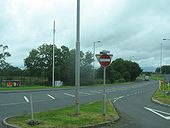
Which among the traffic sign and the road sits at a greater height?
the traffic sign

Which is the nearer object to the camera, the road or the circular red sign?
the road

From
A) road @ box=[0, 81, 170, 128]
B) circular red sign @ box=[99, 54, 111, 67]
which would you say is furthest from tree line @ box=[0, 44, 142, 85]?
circular red sign @ box=[99, 54, 111, 67]

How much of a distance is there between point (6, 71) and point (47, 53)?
34.0ft

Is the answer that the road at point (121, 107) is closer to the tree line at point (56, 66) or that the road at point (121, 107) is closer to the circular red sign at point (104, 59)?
the circular red sign at point (104, 59)

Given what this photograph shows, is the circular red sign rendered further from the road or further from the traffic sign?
the road

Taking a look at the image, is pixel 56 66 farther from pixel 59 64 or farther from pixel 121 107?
pixel 121 107

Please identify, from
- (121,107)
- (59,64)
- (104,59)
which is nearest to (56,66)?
(59,64)

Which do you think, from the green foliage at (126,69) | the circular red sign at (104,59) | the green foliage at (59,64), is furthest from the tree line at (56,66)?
the circular red sign at (104,59)

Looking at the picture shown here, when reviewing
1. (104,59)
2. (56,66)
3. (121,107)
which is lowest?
(121,107)

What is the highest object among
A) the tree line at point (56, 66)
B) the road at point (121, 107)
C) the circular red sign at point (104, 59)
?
the tree line at point (56, 66)

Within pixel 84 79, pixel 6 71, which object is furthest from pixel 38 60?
pixel 84 79

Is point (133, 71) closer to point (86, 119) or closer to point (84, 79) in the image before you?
point (84, 79)

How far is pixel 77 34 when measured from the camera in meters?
14.7

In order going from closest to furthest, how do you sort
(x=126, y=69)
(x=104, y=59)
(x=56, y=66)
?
(x=104, y=59)
(x=56, y=66)
(x=126, y=69)
